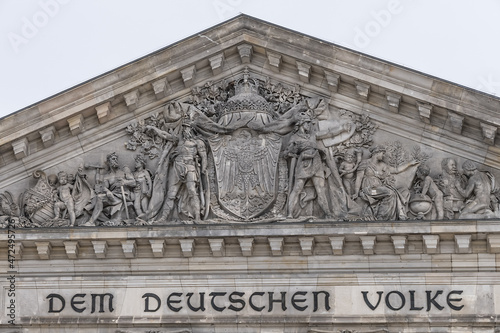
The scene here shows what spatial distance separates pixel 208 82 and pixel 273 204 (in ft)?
8.98

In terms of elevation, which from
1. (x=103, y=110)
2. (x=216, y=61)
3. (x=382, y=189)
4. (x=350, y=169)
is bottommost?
(x=382, y=189)

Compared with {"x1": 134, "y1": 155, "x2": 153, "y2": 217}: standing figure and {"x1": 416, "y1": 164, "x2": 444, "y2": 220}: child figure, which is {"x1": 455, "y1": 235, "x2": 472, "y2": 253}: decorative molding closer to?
{"x1": 416, "y1": 164, "x2": 444, "y2": 220}: child figure

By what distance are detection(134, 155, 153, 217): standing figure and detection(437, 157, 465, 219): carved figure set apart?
5127 mm

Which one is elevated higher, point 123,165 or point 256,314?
point 123,165

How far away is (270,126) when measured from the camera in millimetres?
28594

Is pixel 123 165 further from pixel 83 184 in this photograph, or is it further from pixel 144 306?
pixel 144 306

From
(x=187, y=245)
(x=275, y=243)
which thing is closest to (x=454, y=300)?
(x=275, y=243)

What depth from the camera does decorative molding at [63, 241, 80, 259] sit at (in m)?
27.9

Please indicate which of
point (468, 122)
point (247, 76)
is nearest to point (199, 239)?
point (247, 76)

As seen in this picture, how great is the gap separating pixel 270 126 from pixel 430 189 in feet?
10.0

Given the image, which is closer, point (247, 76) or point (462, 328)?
point (462, 328)

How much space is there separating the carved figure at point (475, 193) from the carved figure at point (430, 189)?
364mm

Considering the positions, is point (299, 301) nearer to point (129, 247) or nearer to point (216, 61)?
point (129, 247)

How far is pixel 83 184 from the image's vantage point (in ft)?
94.2
